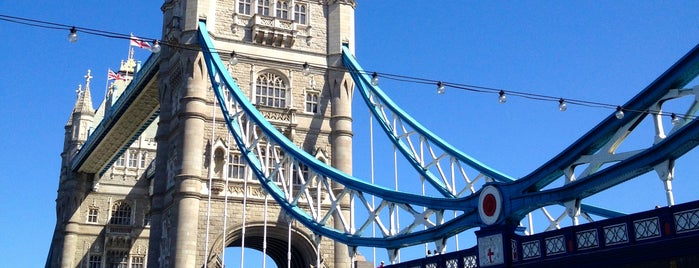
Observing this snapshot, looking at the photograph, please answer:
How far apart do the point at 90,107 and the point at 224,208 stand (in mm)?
35317

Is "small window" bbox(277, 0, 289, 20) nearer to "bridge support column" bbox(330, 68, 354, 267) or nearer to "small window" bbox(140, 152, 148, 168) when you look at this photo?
"bridge support column" bbox(330, 68, 354, 267)

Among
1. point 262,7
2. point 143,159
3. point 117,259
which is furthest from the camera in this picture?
point 143,159

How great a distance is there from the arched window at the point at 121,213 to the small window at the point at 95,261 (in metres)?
2.85

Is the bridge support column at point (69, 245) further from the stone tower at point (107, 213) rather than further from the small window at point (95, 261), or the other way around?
the small window at point (95, 261)

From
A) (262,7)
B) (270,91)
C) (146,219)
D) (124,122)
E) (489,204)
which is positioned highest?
(262,7)

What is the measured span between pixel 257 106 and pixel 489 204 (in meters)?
19.4

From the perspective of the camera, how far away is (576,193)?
17.4 metres

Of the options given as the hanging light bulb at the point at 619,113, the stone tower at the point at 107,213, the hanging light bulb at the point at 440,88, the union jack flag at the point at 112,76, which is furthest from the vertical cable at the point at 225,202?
the union jack flag at the point at 112,76

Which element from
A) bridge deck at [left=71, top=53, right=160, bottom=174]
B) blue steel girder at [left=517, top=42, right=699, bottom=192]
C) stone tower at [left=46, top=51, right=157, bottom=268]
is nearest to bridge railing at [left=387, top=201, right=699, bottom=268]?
blue steel girder at [left=517, top=42, right=699, bottom=192]

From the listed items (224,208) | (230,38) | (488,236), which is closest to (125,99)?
(230,38)

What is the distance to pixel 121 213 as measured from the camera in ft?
199

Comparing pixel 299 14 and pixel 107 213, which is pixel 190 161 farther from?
pixel 107 213

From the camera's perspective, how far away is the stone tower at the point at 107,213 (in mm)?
58969

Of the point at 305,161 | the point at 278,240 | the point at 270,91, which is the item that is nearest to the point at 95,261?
the point at 278,240
